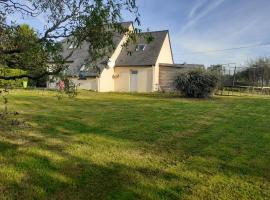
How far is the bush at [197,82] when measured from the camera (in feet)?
82.3

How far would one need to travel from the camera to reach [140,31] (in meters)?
5.53

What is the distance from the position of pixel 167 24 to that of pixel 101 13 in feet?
106

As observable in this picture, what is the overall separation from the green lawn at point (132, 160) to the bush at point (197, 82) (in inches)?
526

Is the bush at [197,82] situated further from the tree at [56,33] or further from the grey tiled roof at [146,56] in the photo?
the tree at [56,33]

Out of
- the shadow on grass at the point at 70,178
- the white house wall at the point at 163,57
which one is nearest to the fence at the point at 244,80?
the white house wall at the point at 163,57

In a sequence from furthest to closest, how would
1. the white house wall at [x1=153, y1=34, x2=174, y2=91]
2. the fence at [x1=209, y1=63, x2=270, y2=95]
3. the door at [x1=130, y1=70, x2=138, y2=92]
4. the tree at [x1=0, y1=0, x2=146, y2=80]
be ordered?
the door at [x1=130, y1=70, x2=138, y2=92]
the white house wall at [x1=153, y1=34, x2=174, y2=91]
the fence at [x1=209, y1=63, x2=270, y2=95]
the tree at [x1=0, y1=0, x2=146, y2=80]

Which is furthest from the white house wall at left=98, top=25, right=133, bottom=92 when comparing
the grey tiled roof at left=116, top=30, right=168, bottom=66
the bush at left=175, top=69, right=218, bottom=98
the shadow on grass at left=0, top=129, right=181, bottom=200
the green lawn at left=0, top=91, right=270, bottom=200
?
the shadow on grass at left=0, top=129, right=181, bottom=200

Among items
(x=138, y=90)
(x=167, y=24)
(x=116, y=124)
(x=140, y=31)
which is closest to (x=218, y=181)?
(x=140, y=31)

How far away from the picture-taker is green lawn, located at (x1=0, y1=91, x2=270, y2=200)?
5.56m

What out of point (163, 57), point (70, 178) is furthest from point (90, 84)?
point (70, 178)

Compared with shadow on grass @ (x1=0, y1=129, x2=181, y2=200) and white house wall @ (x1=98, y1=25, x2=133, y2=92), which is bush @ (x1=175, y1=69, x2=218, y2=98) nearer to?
white house wall @ (x1=98, y1=25, x2=133, y2=92)

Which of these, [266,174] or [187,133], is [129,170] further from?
[187,133]

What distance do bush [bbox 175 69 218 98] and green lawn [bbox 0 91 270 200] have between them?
13.4 meters

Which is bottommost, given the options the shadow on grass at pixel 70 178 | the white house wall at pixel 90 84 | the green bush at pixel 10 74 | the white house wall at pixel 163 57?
the shadow on grass at pixel 70 178
